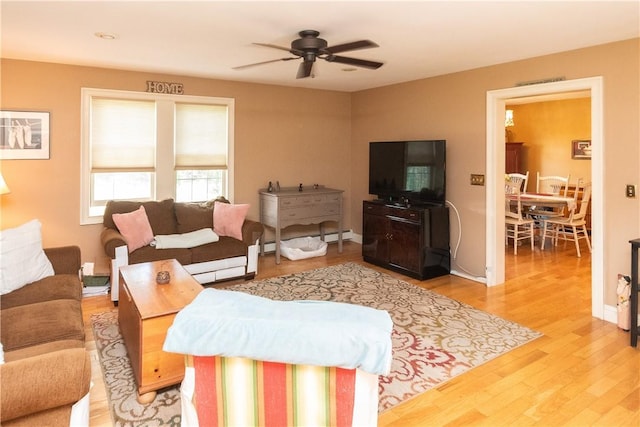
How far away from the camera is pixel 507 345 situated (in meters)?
3.23

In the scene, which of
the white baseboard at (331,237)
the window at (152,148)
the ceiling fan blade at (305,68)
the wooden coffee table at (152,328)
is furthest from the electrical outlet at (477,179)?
the wooden coffee table at (152,328)

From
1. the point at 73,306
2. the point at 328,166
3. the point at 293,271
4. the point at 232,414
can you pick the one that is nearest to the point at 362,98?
the point at 328,166

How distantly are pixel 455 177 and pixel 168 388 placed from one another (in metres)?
3.97

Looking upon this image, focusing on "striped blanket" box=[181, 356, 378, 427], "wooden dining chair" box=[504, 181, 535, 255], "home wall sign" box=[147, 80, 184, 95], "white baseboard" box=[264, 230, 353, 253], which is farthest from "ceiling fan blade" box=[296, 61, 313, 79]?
"wooden dining chair" box=[504, 181, 535, 255]

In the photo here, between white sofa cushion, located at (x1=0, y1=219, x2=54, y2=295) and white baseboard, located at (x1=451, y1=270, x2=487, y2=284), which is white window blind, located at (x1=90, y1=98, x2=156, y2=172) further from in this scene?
white baseboard, located at (x1=451, y1=270, x2=487, y2=284)

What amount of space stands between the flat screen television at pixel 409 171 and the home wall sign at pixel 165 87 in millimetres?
2683

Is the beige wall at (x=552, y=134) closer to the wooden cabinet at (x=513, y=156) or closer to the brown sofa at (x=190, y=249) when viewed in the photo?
the wooden cabinet at (x=513, y=156)

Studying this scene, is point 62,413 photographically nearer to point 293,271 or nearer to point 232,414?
point 232,414

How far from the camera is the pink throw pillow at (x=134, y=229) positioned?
4336 millimetres

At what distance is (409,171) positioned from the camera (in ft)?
17.7

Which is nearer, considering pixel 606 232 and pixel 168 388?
pixel 168 388

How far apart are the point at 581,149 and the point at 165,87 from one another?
7113mm

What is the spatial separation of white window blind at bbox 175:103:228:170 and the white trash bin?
1.48m

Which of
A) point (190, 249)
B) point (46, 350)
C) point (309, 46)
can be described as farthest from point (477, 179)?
point (46, 350)
